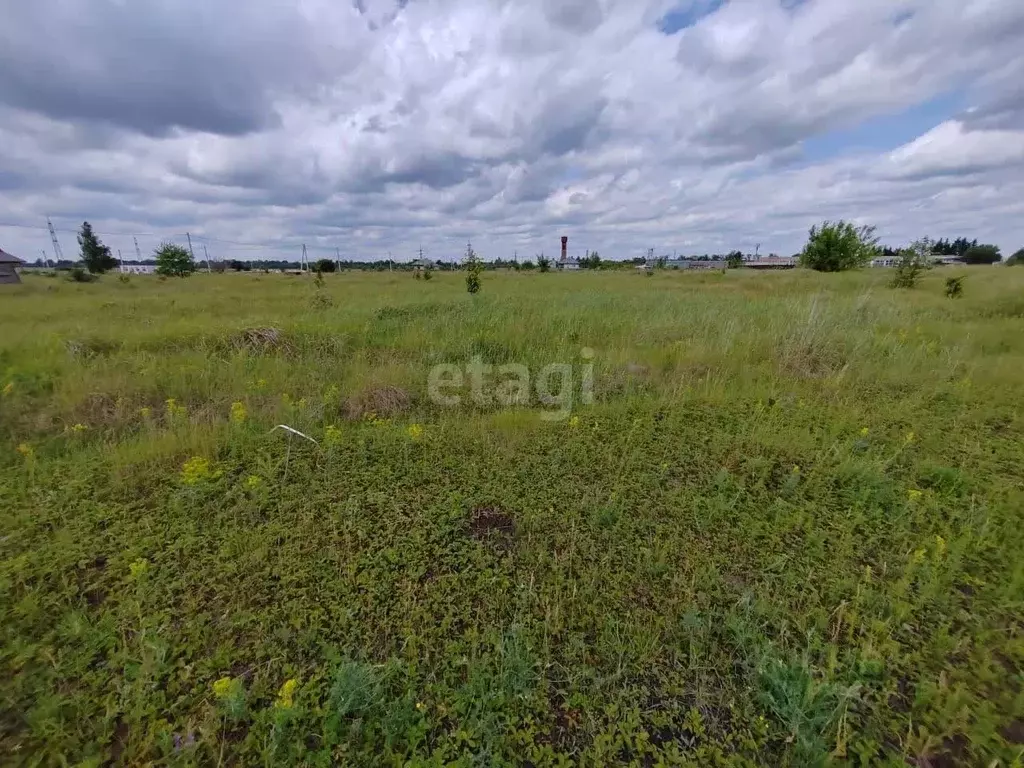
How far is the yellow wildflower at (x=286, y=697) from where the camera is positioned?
146cm

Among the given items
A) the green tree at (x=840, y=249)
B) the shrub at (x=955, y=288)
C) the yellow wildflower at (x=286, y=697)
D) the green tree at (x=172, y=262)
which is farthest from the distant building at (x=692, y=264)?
the yellow wildflower at (x=286, y=697)

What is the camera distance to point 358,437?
11.3 ft

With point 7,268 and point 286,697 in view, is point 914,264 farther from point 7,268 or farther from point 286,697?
point 7,268

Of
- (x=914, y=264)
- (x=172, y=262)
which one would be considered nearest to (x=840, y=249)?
(x=914, y=264)

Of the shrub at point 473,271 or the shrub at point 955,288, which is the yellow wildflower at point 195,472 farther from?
the shrub at point 955,288

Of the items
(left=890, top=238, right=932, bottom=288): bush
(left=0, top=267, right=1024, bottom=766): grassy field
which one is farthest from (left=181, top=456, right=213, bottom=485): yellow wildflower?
(left=890, top=238, right=932, bottom=288): bush

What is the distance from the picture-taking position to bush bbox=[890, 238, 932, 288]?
15516mm

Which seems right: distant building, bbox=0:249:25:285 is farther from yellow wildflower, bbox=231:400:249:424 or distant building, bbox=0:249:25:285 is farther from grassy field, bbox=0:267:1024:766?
yellow wildflower, bbox=231:400:249:424

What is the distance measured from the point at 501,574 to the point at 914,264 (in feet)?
69.3

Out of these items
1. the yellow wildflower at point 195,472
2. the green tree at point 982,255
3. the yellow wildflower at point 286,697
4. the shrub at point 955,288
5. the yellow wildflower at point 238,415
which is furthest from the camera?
the green tree at point 982,255

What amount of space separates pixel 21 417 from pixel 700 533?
559 cm

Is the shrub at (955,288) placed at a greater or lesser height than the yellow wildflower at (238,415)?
greater

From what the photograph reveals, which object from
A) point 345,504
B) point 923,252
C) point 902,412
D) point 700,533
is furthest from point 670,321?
point 923,252

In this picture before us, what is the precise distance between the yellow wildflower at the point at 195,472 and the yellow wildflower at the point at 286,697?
5.84 feet
